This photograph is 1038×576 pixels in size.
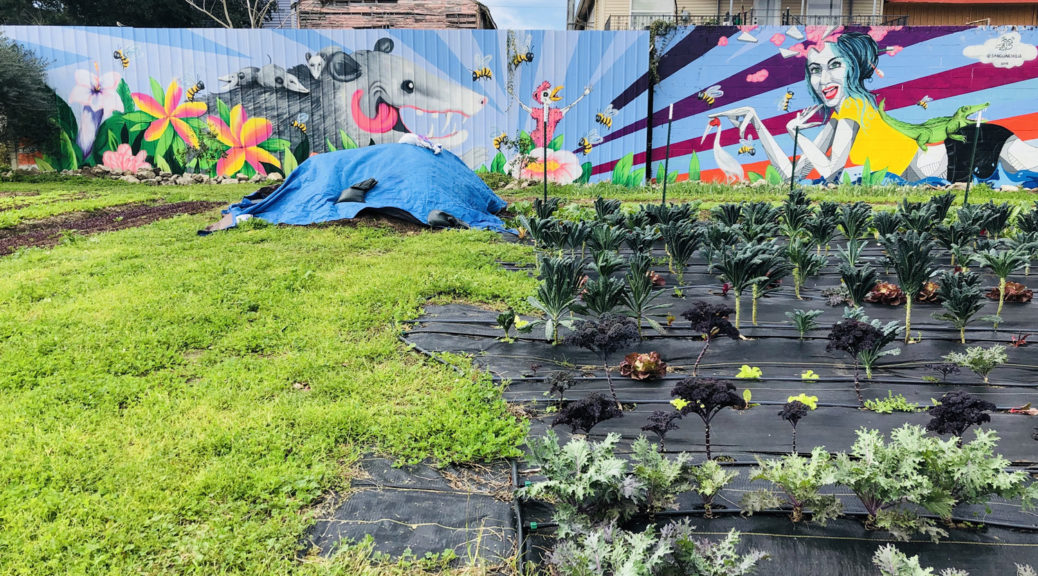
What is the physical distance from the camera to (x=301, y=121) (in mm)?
12344

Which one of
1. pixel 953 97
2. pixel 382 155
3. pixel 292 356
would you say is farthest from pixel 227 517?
pixel 953 97

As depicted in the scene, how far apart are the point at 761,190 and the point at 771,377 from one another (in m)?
9.04

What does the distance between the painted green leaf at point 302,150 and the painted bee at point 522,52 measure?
4175 millimetres

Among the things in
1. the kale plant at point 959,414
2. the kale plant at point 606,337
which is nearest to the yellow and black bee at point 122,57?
the kale plant at point 606,337

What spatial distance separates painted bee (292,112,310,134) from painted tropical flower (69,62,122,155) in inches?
130

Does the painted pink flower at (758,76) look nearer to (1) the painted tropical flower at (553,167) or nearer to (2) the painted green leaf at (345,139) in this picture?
(1) the painted tropical flower at (553,167)

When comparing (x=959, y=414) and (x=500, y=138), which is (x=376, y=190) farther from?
(x=959, y=414)

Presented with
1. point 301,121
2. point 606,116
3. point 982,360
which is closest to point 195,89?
point 301,121

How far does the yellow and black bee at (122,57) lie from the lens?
12.2 meters

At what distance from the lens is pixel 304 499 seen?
2303 mm

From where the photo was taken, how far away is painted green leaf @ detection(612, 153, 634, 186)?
12461 millimetres

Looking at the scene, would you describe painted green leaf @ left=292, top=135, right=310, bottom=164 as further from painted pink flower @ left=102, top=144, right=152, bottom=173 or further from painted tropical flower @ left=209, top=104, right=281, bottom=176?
painted pink flower @ left=102, top=144, right=152, bottom=173

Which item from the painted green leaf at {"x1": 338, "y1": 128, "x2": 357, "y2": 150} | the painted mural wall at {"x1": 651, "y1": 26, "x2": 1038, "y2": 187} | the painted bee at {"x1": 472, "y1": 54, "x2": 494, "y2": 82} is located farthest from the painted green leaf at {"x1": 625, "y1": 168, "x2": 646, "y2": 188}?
the painted green leaf at {"x1": 338, "y1": 128, "x2": 357, "y2": 150}

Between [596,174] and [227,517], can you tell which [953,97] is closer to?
[596,174]
